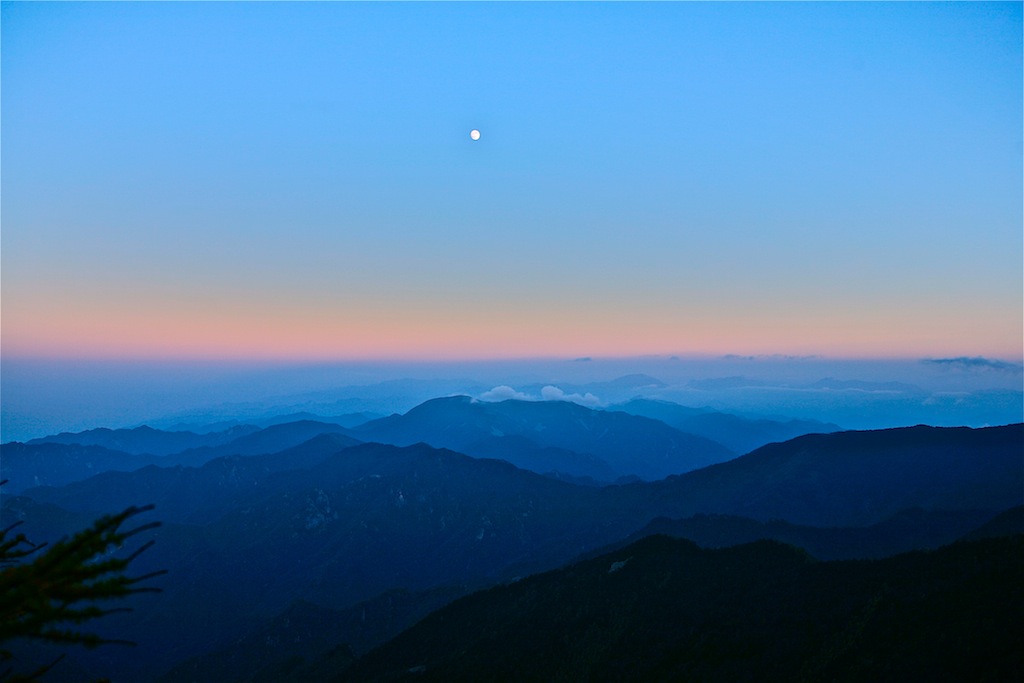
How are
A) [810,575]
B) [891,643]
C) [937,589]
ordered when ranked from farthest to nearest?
[810,575], [937,589], [891,643]

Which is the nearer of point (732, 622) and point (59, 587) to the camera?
point (59, 587)

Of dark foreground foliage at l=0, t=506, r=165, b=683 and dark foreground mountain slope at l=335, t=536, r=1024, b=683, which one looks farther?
dark foreground mountain slope at l=335, t=536, r=1024, b=683

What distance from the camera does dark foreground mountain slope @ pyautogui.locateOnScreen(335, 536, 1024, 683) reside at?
9312cm

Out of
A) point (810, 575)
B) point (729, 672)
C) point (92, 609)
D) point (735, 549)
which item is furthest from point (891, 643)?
point (92, 609)

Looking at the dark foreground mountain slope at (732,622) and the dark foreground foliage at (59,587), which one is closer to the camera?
the dark foreground foliage at (59,587)

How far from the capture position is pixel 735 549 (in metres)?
156

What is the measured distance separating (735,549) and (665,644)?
48.0m

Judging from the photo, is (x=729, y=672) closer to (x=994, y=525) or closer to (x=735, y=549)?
(x=735, y=549)

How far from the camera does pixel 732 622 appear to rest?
118875 mm

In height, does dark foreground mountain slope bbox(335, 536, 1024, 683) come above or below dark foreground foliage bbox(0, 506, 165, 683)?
below

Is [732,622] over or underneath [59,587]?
underneath

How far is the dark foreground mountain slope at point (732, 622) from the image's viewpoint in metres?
93.1

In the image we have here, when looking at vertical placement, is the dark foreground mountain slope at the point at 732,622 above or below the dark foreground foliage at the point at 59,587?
below

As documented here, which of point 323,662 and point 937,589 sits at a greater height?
point 937,589
